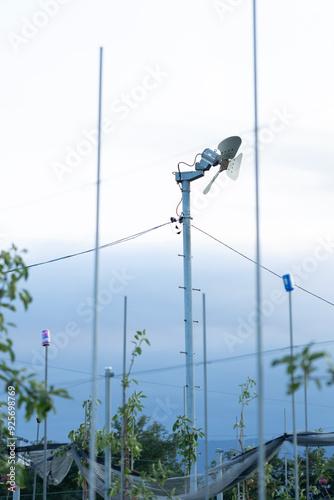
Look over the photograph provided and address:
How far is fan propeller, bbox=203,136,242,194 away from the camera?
11688 mm

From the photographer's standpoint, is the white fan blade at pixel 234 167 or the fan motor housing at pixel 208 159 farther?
the white fan blade at pixel 234 167

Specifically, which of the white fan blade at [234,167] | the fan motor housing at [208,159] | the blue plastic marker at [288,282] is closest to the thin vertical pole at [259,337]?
the blue plastic marker at [288,282]

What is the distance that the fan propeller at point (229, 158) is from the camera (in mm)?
11688

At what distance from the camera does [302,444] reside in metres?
9.52

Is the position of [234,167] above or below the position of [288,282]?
above

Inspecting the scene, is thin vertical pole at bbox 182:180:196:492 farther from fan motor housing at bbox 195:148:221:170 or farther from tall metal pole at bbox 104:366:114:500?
tall metal pole at bbox 104:366:114:500

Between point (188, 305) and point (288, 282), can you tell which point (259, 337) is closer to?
point (288, 282)

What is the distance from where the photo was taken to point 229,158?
11.8 meters

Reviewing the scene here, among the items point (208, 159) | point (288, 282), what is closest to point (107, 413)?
point (288, 282)

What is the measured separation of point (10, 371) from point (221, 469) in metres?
6.24

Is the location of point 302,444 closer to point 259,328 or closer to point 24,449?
point 259,328

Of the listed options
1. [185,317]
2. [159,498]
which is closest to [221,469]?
[159,498]

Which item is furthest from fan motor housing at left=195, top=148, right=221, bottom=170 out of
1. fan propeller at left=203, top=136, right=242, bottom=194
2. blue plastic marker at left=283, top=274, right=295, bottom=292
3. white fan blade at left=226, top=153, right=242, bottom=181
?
blue plastic marker at left=283, top=274, right=295, bottom=292

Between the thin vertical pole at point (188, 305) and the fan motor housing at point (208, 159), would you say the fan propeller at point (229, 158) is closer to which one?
the fan motor housing at point (208, 159)
